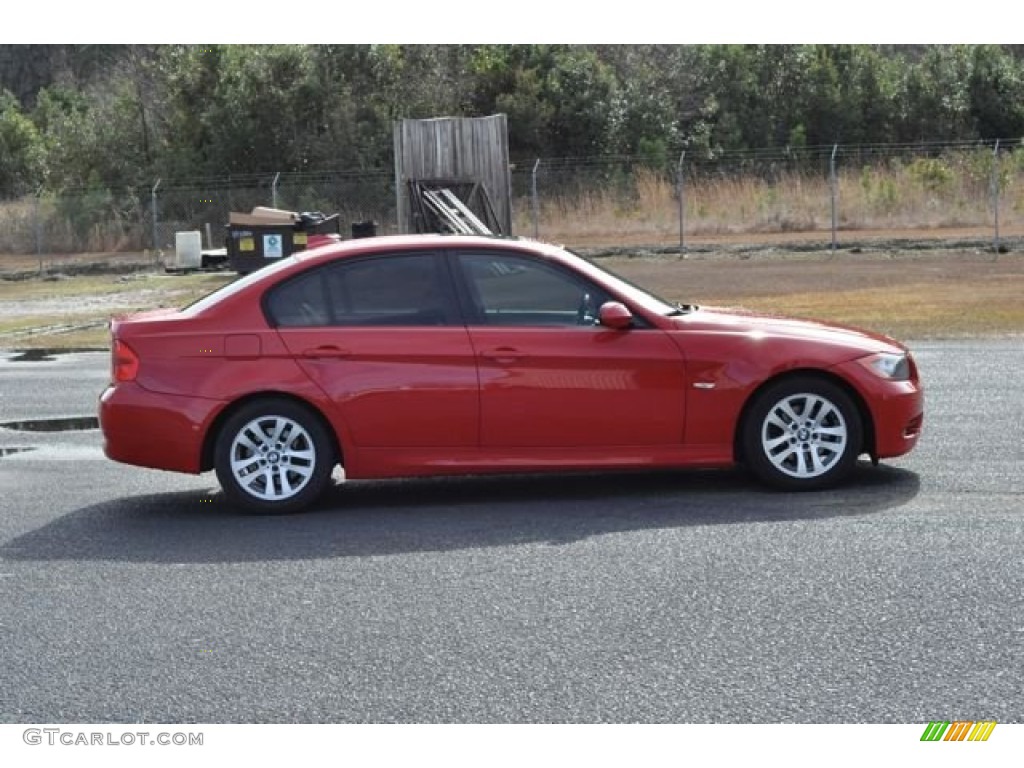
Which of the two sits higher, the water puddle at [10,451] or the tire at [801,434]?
the tire at [801,434]

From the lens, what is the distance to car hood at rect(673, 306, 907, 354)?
9.02m

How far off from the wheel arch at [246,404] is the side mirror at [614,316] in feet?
5.00

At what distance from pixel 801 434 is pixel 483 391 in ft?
5.54

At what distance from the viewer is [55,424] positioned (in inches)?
501

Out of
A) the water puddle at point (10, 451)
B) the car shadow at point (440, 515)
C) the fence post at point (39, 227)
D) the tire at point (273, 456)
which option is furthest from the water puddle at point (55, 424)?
the fence post at point (39, 227)

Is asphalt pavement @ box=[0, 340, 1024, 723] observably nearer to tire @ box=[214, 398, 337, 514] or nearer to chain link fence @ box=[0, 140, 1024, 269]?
tire @ box=[214, 398, 337, 514]

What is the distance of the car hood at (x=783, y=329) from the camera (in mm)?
9016

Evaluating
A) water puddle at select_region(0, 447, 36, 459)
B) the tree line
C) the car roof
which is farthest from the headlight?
the tree line

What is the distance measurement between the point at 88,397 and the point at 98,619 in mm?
7773

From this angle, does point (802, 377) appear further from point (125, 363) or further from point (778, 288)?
point (778, 288)

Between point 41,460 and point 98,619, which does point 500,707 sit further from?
point 41,460

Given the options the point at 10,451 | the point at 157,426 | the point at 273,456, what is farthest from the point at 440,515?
the point at 10,451

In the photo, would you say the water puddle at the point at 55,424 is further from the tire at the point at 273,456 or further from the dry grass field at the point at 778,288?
the dry grass field at the point at 778,288

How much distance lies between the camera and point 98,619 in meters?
6.88
